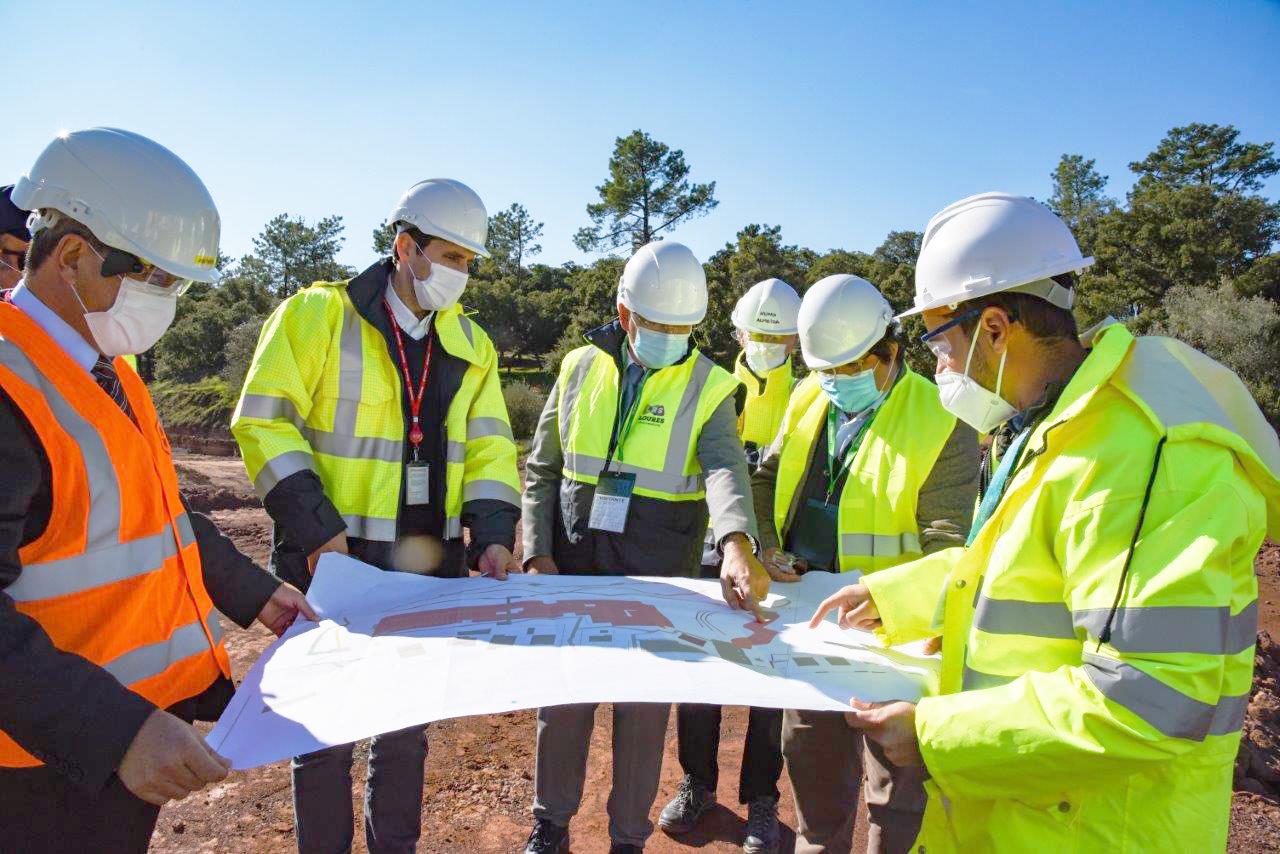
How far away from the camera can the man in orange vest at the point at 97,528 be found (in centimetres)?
157

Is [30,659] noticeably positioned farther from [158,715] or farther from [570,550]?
[570,550]

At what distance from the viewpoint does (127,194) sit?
6.46 feet

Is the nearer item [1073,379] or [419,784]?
[1073,379]

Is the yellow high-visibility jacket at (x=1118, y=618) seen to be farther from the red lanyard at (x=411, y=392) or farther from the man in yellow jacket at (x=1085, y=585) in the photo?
the red lanyard at (x=411, y=392)

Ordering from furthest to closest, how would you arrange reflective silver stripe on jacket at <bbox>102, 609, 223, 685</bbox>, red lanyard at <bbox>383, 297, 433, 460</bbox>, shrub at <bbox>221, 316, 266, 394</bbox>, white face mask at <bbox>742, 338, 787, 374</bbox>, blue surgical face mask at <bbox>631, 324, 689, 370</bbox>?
shrub at <bbox>221, 316, 266, 394</bbox>, white face mask at <bbox>742, 338, 787, 374</bbox>, blue surgical face mask at <bbox>631, 324, 689, 370</bbox>, red lanyard at <bbox>383, 297, 433, 460</bbox>, reflective silver stripe on jacket at <bbox>102, 609, 223, 685</bbox>

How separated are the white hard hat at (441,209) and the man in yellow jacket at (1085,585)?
6.69 feet

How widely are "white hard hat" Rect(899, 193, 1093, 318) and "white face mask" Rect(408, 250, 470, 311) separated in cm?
199

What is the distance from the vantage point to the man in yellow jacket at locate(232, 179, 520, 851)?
2.88m

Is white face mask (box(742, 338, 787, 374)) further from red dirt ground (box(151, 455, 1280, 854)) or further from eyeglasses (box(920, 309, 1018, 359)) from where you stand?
eyeglasses (box(920, 309, 1018, 359))

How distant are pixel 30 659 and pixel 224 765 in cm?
42

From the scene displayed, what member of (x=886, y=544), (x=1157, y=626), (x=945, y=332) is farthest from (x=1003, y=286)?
(x=886, y=544)

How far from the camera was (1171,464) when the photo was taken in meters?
1.48

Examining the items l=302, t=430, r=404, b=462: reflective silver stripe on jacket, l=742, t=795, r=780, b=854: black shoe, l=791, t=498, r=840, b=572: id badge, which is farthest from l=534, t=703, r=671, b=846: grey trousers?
l=302, t=430, r=404, b=462: reflective silver stripe on jacket

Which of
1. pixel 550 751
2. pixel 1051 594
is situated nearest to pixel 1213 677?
pixel 1051 594
